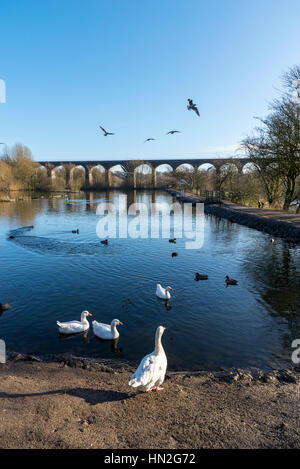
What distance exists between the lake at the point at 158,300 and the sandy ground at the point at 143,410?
99cm

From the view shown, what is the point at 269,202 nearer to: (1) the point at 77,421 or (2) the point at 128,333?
(2) the point at 128,333

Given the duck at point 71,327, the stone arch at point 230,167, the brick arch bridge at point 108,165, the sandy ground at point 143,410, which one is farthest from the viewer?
the brick arch bridge at point 108,165

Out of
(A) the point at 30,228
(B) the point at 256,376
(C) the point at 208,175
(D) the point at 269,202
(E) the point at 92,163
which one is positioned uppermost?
(E) the point at 92,163

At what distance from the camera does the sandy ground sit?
14.7ft

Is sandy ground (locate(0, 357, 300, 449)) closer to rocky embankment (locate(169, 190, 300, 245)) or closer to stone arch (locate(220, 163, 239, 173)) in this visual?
rocky embankment (locate(169, 190, 300, 245))

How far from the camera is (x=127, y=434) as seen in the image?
15.1 ft

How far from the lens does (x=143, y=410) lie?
5.28m

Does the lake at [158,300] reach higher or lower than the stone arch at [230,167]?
lower

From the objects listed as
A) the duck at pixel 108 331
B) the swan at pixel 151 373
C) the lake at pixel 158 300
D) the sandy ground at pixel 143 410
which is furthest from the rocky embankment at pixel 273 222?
the swan at pixel 151 373

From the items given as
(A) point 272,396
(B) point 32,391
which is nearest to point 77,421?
(B) point 32,391

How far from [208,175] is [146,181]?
42081 mm

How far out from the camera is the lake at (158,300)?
804 centimetres

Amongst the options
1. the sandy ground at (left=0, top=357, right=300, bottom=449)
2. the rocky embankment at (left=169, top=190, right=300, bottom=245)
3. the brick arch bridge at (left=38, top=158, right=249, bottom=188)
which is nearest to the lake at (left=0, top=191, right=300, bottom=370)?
the sandy ground at (left=0, top=357, right=300, bottom=449)

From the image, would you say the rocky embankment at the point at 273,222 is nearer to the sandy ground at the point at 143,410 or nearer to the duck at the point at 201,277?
the duck at the point at 201,277
